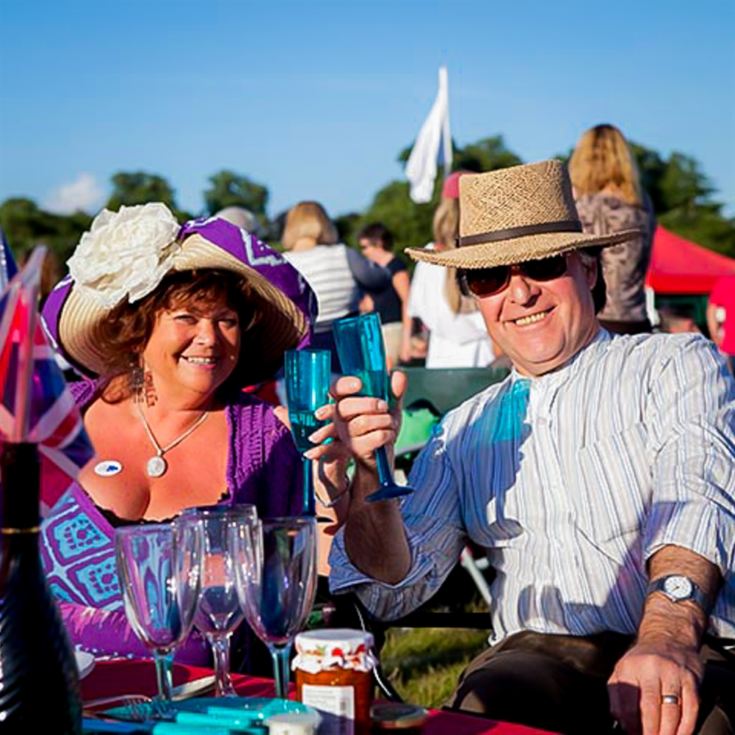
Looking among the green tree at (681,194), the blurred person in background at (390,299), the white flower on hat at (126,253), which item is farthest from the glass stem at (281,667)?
the green tree at (681,194)

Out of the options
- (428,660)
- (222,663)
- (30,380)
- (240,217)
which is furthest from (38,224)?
(30,380)

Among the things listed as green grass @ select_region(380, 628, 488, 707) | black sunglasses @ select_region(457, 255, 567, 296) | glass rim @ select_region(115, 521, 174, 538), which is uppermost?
black sunglasses @ select_region(457, 255, 567, 296)

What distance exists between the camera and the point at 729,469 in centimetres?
242

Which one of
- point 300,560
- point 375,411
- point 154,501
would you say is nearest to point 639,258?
point 154,501

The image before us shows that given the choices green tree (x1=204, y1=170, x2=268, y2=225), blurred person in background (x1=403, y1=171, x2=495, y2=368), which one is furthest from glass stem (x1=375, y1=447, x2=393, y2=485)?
green tree (x1=204, y1=170, x2=268, y2=225)

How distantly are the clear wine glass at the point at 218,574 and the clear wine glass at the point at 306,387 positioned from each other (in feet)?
1.35

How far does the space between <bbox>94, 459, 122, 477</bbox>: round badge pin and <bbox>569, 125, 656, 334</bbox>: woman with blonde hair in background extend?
2.36 meters

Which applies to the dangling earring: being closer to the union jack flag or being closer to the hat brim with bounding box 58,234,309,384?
the hat brim with bounding box 58,234,309,384

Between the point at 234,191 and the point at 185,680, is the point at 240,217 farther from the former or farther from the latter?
the point at 234,191

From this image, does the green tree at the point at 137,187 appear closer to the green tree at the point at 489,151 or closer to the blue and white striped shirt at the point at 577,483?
the green tree at the point at 489,151

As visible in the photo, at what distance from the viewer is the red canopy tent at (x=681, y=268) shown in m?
14.6

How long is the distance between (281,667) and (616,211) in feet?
11.1

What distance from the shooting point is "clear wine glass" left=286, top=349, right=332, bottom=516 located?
6.84 ft

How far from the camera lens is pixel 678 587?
7.17 ft
